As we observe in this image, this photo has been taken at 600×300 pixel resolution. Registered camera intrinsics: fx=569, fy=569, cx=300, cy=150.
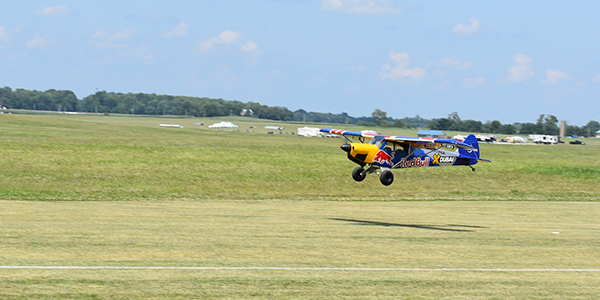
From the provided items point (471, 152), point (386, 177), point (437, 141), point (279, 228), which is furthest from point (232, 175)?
point (437, 141)

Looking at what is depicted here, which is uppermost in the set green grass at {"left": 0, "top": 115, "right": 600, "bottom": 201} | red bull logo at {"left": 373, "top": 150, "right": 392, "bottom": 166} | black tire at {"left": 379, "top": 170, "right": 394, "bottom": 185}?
red bull logo at {"left": 373, "top": 150, "right": 392, "bottom": 166}

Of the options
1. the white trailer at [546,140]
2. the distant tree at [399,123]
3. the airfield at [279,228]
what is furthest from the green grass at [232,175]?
the distant tree at [399,123]

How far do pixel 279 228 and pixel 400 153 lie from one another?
24.4 ft

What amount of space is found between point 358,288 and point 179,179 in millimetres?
38918

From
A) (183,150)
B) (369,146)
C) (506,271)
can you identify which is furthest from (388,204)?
(183,150)

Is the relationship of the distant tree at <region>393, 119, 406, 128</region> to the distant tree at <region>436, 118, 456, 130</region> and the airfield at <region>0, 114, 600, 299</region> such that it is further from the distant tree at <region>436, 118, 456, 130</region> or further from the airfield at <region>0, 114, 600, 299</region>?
the airfield at <region>0, 114, 600, 299</region>

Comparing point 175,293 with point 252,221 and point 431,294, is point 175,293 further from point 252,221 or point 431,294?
point 252,221

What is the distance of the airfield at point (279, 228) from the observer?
18547mm

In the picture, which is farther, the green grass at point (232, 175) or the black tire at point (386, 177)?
the green grass at point (232, 175)

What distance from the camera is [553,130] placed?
18825 centimetres

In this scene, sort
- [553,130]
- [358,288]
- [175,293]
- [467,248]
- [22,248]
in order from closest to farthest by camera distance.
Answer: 1. [175,293]
2. [358,288]
3. [22,248]
4. [467,248]
5. [553,130]

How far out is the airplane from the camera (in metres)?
27.3

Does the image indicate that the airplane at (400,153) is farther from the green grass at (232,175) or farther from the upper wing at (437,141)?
the green grass at (232,175)

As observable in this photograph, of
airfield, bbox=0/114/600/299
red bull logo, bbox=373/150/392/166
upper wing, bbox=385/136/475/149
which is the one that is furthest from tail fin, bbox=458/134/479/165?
red bull logo, bbox=373/150/392/166
